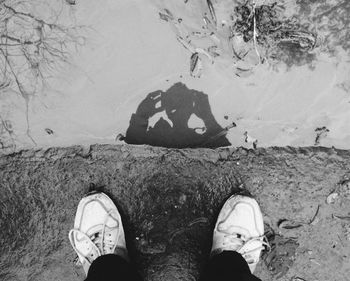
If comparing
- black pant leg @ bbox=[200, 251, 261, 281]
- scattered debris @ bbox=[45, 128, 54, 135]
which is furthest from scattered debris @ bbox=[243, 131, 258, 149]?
scattered debris @ bbox=[45, 128, 54, 135]

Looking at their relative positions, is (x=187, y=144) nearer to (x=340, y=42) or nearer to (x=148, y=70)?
(x=148, y=70)

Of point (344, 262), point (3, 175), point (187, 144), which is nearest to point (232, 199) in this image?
point (187, 144)

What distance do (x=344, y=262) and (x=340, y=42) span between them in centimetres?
142

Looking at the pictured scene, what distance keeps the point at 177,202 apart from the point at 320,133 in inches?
40.6

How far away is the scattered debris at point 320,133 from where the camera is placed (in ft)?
9.34

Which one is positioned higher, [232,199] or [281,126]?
[281,126]

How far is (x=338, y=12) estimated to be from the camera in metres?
2.79

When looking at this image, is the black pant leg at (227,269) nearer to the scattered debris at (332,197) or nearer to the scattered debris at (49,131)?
the scattered debris at (332,197)

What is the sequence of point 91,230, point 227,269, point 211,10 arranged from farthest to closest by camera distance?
point 91,230 → point 211,10 → point 227,269

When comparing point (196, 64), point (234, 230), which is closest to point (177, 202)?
point (234, 230)

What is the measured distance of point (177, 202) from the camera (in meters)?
2.88

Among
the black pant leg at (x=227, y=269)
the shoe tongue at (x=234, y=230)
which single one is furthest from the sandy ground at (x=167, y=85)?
the black pant leg at (x=227, y=269)

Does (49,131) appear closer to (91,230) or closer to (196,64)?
(91,230)

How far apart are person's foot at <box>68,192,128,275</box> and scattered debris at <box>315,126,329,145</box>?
139cm
